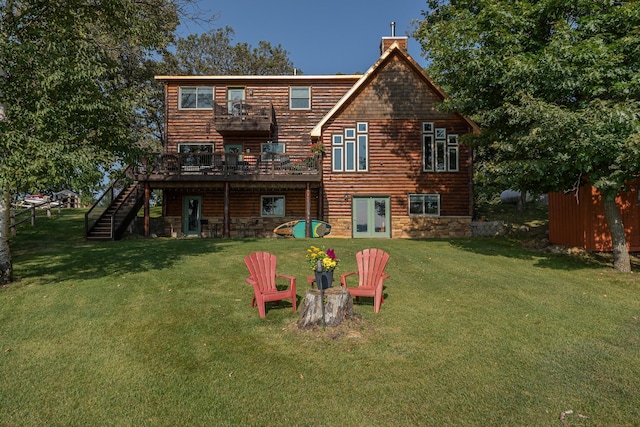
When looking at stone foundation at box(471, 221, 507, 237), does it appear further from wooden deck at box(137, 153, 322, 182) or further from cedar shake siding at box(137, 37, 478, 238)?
wooden deck at box(137, 153, 322, 182)

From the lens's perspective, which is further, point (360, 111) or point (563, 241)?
point (360, 111)

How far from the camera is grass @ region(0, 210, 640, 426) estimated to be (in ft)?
12.2

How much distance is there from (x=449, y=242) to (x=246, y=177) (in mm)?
9552

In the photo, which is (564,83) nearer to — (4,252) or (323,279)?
(323,279)

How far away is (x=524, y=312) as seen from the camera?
21.8 feet

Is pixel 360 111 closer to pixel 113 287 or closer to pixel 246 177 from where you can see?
pixel 246 177

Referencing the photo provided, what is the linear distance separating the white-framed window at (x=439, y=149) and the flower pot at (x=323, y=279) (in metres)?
13.8

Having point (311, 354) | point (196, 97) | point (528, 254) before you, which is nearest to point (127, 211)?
point (196, 97)

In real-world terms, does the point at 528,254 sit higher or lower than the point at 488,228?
lower

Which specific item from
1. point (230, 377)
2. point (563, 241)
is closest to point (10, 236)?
point (230, 377)

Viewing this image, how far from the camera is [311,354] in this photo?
4.91 m

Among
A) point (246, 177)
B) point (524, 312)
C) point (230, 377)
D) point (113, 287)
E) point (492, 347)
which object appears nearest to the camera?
point (230, 377)

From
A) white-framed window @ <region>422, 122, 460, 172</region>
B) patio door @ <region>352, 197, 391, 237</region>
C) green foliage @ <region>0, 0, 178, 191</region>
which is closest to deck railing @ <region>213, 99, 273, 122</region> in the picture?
patio door @ <region>352, 197, 391, 237</region>

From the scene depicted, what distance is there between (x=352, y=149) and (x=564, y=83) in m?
10.0
